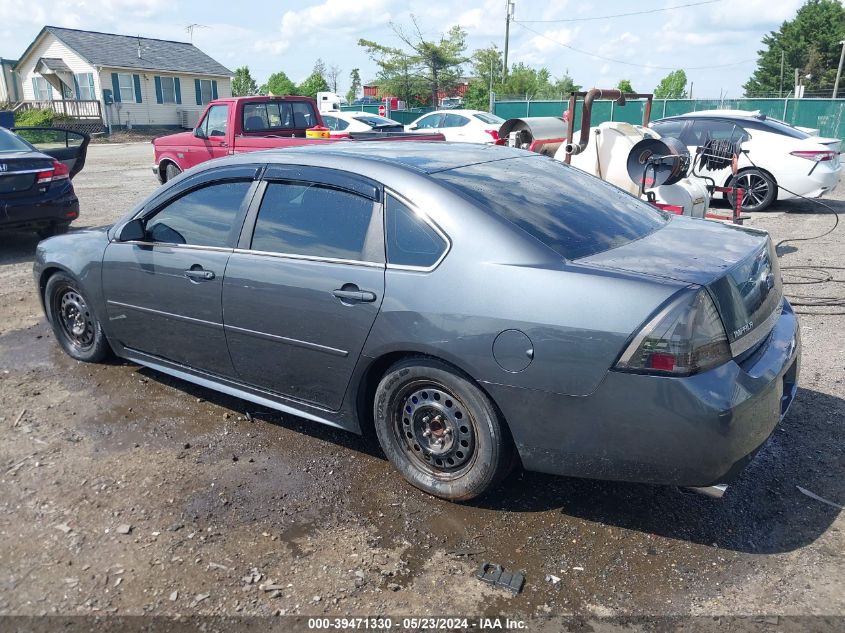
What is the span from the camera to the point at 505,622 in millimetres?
2484

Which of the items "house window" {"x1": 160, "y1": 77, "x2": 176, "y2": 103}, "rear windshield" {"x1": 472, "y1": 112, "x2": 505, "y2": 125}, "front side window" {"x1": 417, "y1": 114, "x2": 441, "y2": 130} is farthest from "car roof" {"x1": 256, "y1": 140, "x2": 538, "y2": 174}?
"house window" {"x1": 160, "y1": 77, "x2": 176, "y2": 103}

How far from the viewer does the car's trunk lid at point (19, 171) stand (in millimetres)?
7977

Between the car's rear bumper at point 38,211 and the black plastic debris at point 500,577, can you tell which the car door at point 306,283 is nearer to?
the black plastic debris at point 500,577

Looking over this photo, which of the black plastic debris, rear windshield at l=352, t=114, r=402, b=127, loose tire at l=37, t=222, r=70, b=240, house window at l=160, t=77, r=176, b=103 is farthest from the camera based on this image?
house window at l=160, t=77, r=176, b=103

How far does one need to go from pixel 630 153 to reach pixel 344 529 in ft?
18.9

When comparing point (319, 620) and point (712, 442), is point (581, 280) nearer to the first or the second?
point (712, 442)

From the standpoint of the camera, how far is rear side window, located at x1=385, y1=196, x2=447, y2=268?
3.02 m

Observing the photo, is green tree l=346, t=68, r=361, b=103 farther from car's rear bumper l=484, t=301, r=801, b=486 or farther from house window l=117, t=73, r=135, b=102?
car's rear bumper l=484, t=301, r=801, b=486

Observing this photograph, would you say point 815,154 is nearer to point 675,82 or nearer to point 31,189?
point 31,189

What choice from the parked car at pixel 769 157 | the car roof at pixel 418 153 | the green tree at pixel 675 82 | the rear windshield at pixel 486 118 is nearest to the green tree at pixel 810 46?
the green tree at pixel 675 82

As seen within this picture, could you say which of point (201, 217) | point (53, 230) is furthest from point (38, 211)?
point (201, 217)

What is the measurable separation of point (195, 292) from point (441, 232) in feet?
5.18

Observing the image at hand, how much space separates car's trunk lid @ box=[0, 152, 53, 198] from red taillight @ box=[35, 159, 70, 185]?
0.14ft

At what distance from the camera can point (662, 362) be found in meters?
2.52
